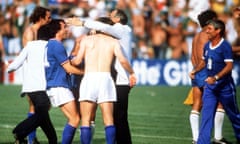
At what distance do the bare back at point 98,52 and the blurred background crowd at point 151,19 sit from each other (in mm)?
16354

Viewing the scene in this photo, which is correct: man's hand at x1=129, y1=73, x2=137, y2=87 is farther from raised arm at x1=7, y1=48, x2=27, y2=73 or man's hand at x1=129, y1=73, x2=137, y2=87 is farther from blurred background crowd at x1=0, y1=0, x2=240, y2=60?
blurred background crowd at x1=0, y1=0, x2=240, y2=60

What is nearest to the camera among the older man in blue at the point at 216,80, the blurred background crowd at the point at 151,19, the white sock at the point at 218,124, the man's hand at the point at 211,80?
the man's hand at the point at 211,80

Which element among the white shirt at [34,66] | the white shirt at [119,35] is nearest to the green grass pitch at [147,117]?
the white shirt at [34,66]

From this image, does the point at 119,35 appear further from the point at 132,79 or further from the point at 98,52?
the point at 132,79

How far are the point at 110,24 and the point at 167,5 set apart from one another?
17.0 m

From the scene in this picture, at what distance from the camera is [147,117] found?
64.6 ft

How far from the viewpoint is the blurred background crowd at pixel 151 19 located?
29.1 metres

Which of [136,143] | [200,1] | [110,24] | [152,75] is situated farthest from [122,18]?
[152,75]

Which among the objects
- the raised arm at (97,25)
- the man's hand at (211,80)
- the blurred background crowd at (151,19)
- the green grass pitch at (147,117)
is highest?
the blurred background crowd at (151,19)

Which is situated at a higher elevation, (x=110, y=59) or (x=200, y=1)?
(x=200, y=1)

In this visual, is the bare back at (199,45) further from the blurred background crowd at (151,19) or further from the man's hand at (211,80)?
the blurred background crowd at (151,19)

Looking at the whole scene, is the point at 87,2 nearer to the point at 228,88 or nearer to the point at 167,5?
the point at 167,5

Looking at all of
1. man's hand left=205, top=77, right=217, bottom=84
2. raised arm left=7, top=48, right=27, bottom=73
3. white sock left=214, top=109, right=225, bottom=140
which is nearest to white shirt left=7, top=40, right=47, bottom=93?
raised arm left=7, top=48, right=27, bottom=73

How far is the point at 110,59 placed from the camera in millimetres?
12359
